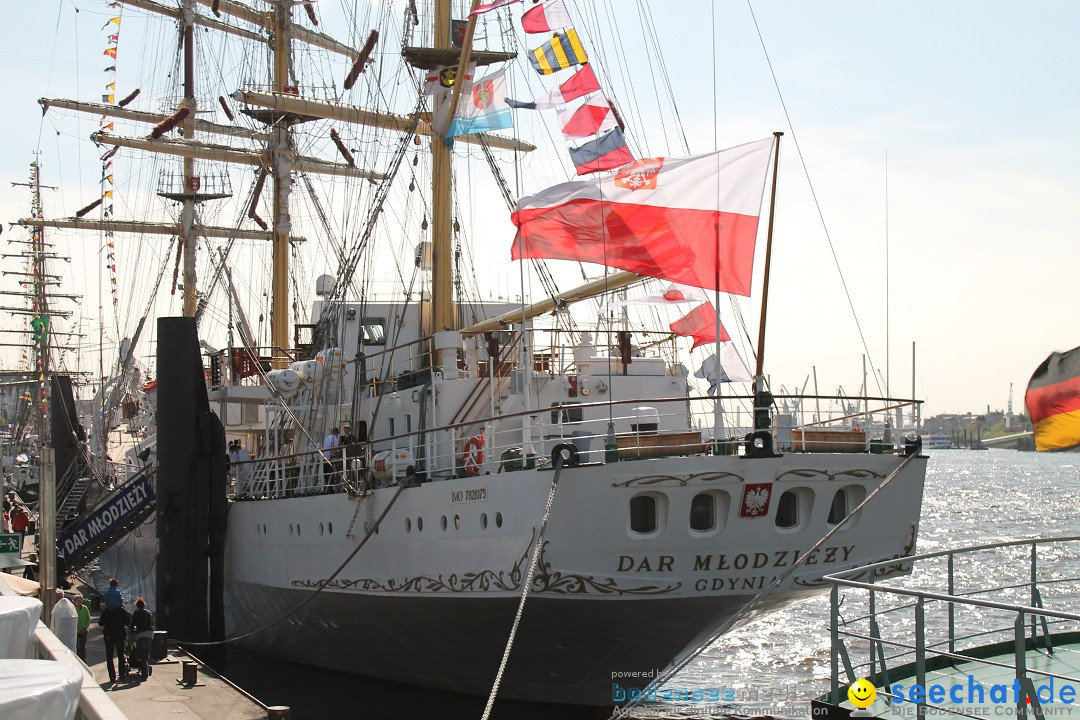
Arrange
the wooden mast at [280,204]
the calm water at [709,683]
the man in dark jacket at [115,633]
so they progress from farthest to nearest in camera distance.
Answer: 1. the wooden mast at [280,204]
2. the calm water at [709,683]
3. the man in dark jacket at [115,633]

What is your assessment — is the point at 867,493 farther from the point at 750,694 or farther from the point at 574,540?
the point at 750,694

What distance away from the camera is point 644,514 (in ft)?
48.7

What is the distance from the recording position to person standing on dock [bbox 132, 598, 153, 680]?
17.0 metres

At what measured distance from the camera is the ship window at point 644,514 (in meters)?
14.8

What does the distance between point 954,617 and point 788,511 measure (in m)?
3.28

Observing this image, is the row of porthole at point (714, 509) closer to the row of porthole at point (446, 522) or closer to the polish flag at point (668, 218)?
the row of porthole at point (446, 522)

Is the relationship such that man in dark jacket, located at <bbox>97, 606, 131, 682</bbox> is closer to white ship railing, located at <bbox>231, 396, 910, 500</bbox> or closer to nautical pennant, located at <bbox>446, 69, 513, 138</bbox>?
white ship railing, located at <bbox>231, 396, 910, 500</bbox>

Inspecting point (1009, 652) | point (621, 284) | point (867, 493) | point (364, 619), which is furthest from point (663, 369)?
A: point (1009, 652)

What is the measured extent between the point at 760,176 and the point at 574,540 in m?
5.28

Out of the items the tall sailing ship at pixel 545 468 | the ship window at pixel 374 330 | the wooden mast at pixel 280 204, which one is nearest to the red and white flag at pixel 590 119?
the tall sailing ship at pixel 545 468

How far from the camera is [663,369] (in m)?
19.9

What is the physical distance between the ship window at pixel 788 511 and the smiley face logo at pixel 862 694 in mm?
6178

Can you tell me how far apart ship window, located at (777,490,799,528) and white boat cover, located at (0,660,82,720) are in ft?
32.3

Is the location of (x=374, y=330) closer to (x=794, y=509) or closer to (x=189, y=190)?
(x=794, y=509)
